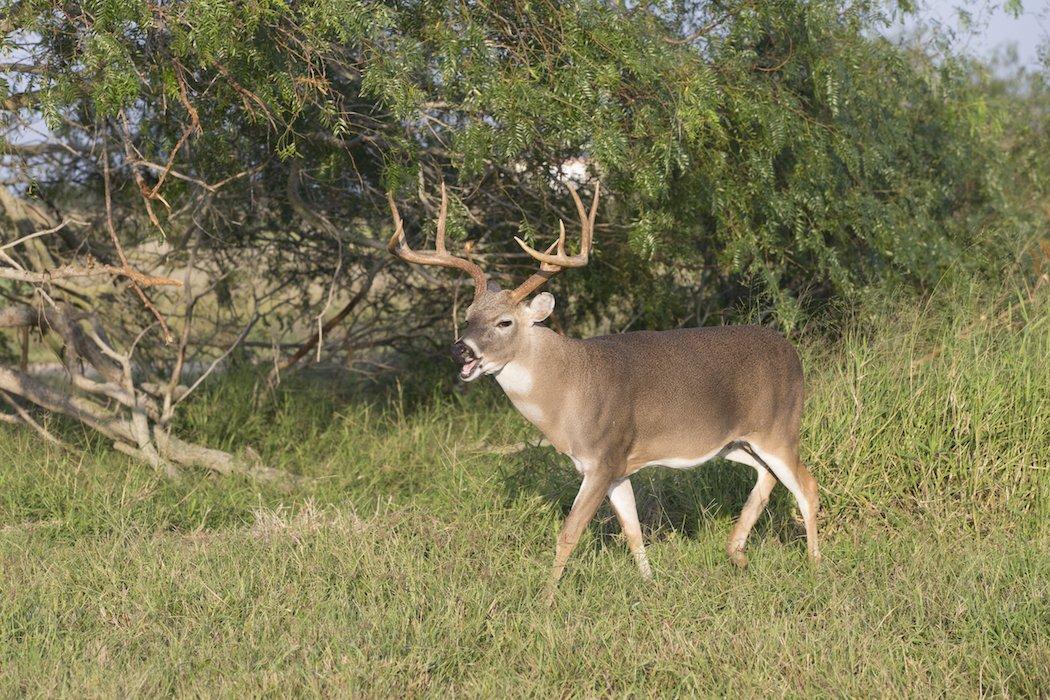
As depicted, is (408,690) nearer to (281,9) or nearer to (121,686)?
(121,686)

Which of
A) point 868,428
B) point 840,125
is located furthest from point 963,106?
point 868,428

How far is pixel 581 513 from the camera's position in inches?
225

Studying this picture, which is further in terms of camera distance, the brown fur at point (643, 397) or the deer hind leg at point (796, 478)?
the deer hind leg at point (796, 478)

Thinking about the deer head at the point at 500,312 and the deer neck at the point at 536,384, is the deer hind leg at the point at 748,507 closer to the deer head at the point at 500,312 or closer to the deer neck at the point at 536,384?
the deer neck at the point at 536,384

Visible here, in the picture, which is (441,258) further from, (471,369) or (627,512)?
(627,512)

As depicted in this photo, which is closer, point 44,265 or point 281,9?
point 281,9

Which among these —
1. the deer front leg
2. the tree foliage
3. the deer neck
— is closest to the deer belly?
the deer front leg

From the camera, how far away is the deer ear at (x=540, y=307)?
584 cm

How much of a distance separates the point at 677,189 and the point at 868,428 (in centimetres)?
186

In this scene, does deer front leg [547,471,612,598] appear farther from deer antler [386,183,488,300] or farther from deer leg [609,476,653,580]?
deer antler [386,183,488,300]

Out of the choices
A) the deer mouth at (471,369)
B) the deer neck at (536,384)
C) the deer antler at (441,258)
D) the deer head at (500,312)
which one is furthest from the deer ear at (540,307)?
the deer mouth at (471,369)

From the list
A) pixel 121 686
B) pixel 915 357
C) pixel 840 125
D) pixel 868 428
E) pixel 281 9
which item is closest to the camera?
pixel 121 686

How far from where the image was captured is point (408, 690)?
14.5ft

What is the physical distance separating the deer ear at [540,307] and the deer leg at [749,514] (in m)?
1.51
